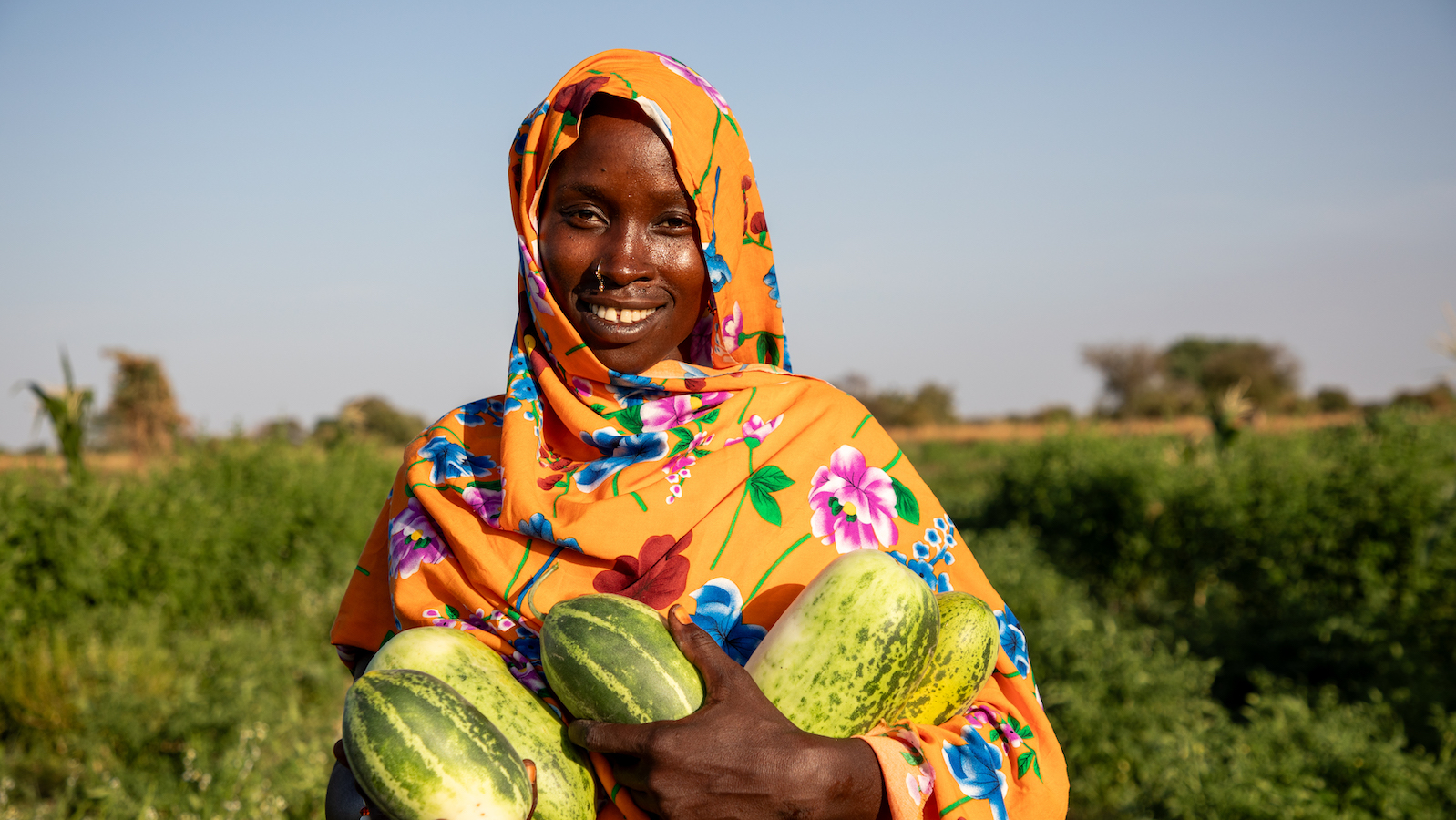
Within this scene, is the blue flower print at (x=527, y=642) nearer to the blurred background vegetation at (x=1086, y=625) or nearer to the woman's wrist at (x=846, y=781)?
the woman's wrist at (x=846, y=781)

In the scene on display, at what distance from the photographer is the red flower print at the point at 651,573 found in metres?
1.73

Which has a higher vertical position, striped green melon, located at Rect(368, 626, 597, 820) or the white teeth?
the white teeth

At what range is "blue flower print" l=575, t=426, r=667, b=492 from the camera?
189 cm

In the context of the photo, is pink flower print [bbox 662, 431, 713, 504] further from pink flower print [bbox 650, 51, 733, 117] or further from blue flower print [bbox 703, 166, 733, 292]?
pink flower print [bbox 650, 51, 733, 117]

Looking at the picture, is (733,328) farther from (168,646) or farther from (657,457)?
(168,646)

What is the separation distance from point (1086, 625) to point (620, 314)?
6065mm

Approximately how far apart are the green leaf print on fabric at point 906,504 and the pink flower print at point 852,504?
1 centimetres

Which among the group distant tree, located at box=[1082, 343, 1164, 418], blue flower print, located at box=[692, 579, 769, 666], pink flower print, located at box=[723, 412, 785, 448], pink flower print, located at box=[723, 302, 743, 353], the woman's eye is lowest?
distant tree, located at box=[1082, 343, 1164, 418]

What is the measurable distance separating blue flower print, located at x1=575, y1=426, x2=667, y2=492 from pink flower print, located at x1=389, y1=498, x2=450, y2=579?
363 millimetres

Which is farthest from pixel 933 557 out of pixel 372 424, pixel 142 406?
pixel 372 424

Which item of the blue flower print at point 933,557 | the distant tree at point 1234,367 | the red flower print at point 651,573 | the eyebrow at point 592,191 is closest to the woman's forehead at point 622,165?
the eyebrow at point 592,191

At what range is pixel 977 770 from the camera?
1593mm

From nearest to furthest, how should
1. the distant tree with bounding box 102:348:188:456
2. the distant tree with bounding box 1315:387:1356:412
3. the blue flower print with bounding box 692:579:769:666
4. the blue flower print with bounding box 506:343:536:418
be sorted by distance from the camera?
the blue flower print with bounding box 692:579:769:666, the blue flower print with bounding box 506:343:536:418, the distant tree with bounding box 102:348:188:456, the distant tree with bounding box 1315:387:1356:412

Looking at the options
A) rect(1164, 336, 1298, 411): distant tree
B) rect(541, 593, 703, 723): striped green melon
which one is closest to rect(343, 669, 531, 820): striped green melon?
rect(541, 593, 703, 723): striped green melon
